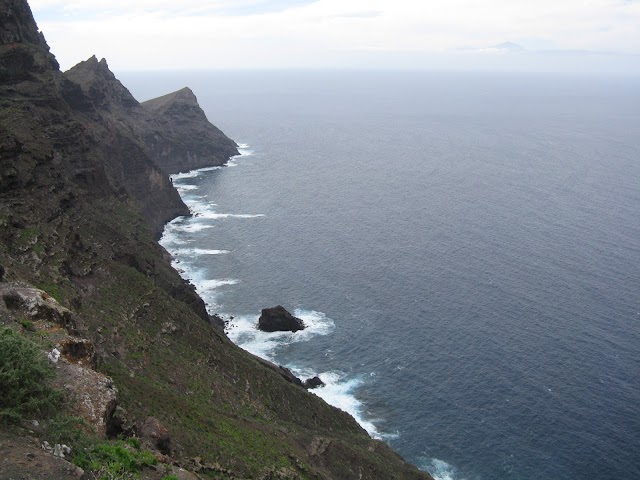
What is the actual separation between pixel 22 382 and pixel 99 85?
135m

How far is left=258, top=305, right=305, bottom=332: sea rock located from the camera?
3711 inches

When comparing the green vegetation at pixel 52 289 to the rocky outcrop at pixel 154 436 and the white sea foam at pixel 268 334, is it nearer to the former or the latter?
the rocky outcrop at pixel 154 436

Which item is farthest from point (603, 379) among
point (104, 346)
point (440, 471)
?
point (104, 346)

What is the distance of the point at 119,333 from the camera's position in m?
54.1

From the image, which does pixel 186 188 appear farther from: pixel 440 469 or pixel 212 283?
pixel 440 469

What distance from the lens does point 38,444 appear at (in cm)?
2222

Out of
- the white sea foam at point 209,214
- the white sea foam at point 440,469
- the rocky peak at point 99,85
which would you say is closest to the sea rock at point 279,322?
the white sea foam at point 440,469

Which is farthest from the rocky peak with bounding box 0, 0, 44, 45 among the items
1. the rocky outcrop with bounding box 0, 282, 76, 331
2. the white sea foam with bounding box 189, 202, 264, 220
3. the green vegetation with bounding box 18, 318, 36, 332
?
the green vegetation with bounding box 18, 318, 36, 332

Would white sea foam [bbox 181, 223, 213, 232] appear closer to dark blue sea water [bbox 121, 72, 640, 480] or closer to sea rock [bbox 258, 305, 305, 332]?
dark blue sea water [bbox 121, 72, 640, 480]

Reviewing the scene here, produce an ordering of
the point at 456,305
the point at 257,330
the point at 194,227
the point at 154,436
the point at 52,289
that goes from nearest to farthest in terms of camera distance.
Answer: the point at 154,436, the point at 52,289, the point at 257,330, the point at 456,305, the point at 194,227

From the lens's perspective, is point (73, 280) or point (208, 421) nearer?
point (208, 421)

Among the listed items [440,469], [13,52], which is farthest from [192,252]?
[440,469]

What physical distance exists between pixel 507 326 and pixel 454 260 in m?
27.8

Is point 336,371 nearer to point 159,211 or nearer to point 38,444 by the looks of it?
point 38,444
